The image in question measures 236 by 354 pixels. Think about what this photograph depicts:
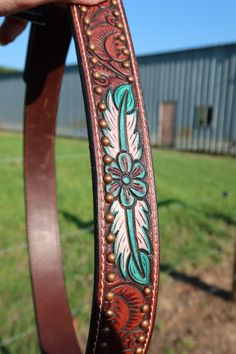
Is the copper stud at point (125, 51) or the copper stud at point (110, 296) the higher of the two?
the copper stud at point (125, 51)

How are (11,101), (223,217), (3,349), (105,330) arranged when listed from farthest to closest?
(11,101), (223,217), (3,349), (105,330)

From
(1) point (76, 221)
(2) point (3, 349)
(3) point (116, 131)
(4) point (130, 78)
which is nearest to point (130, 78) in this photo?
(4) point (130, 78)

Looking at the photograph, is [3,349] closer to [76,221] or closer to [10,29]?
[10,29]

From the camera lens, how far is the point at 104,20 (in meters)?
0.64

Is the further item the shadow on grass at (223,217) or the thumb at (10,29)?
the shadow on grass at (223,217)

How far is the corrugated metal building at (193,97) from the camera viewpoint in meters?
11.1

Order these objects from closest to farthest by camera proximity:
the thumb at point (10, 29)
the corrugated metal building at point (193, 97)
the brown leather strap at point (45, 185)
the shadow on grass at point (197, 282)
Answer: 1. the thumb at point (10, 29)
2. the brown leather strap at point (45, 185)
3. the shadow on grass at point (197, 282)
4. the corrugated metal building at point (193, 97)

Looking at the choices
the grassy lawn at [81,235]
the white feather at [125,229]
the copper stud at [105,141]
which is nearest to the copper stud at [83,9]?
the copper stud at [105,141]

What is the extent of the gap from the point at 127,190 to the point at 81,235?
286cm

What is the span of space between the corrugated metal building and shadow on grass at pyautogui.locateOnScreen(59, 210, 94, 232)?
8151 millimetres

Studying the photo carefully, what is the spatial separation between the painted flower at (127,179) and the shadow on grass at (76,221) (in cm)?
299

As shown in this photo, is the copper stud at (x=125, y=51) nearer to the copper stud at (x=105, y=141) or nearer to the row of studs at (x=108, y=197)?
the row of studs at (x=108, y=197)

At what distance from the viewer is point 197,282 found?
8.86ft

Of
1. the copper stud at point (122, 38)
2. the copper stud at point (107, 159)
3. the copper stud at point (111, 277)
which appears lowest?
the copper stud at point (111, 277)
